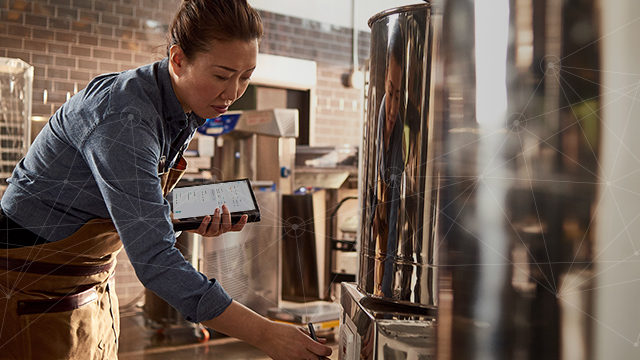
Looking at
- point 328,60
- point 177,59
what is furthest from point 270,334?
point 328,60

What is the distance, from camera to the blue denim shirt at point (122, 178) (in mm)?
643

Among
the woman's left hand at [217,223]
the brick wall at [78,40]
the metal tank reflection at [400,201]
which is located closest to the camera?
the metal tank reflection at [400,201]

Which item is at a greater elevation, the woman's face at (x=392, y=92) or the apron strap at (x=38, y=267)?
the woman's face at (x=392, y=92)

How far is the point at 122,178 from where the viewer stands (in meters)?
Result: 0.66

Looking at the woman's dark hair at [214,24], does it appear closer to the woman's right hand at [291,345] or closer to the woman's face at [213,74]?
the woman's face at [213,74]

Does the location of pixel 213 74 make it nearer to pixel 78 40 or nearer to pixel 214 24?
pixel 214 24

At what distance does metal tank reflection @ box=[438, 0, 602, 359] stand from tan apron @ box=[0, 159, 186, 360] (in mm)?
567

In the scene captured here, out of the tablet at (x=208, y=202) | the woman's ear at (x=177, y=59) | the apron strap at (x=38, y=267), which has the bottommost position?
the apron strap at (x=38, y=267)

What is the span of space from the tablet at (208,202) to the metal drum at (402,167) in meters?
0.35

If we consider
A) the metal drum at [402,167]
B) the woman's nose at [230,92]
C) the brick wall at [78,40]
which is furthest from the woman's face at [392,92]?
the brick wall at [78,40]

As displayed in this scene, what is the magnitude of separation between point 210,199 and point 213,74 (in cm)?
28

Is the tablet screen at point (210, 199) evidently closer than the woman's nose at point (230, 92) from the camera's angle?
No

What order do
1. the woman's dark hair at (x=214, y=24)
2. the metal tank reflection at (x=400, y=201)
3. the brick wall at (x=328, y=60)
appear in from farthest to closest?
the brick wall at (x=328, y=60)
the woman's dark hair at (x=214, y=24)
the metal tank reflection at (x=400, y=201)

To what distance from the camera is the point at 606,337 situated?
0.43 m
